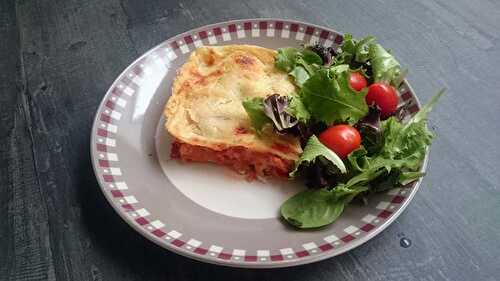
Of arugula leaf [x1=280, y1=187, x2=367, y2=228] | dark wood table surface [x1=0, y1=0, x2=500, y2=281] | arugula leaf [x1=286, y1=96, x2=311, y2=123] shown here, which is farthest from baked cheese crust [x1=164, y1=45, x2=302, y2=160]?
dark wood table surface [x1=0, y1=0, x2=500, y2=281]

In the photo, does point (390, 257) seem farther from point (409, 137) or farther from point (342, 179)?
point (409, 137)

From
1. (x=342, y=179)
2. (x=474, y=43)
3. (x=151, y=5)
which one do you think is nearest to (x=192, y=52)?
(x=151, y=5)

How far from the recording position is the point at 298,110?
2.31m

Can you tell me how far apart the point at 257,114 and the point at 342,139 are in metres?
0.41

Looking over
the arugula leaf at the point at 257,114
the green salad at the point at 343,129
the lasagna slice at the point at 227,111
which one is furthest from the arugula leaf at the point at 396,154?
the arugula leaf at the point at 257,114

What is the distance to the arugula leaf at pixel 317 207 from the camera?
202 centimetres

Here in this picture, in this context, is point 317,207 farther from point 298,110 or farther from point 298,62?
point 298,62

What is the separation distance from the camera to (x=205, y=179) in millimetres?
2328

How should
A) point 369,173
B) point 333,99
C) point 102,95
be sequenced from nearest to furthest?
point 369,173
point 333,99
point 102,95

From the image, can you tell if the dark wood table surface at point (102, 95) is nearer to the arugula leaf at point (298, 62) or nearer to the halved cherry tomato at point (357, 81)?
the halved cherry tomato at point (357, 81)

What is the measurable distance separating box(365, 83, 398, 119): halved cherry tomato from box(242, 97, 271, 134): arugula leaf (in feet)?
1.72

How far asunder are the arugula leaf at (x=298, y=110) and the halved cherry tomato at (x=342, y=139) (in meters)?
0.13

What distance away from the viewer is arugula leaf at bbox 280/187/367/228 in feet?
6.63

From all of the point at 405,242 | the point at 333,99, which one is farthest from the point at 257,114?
the point at 405,242
